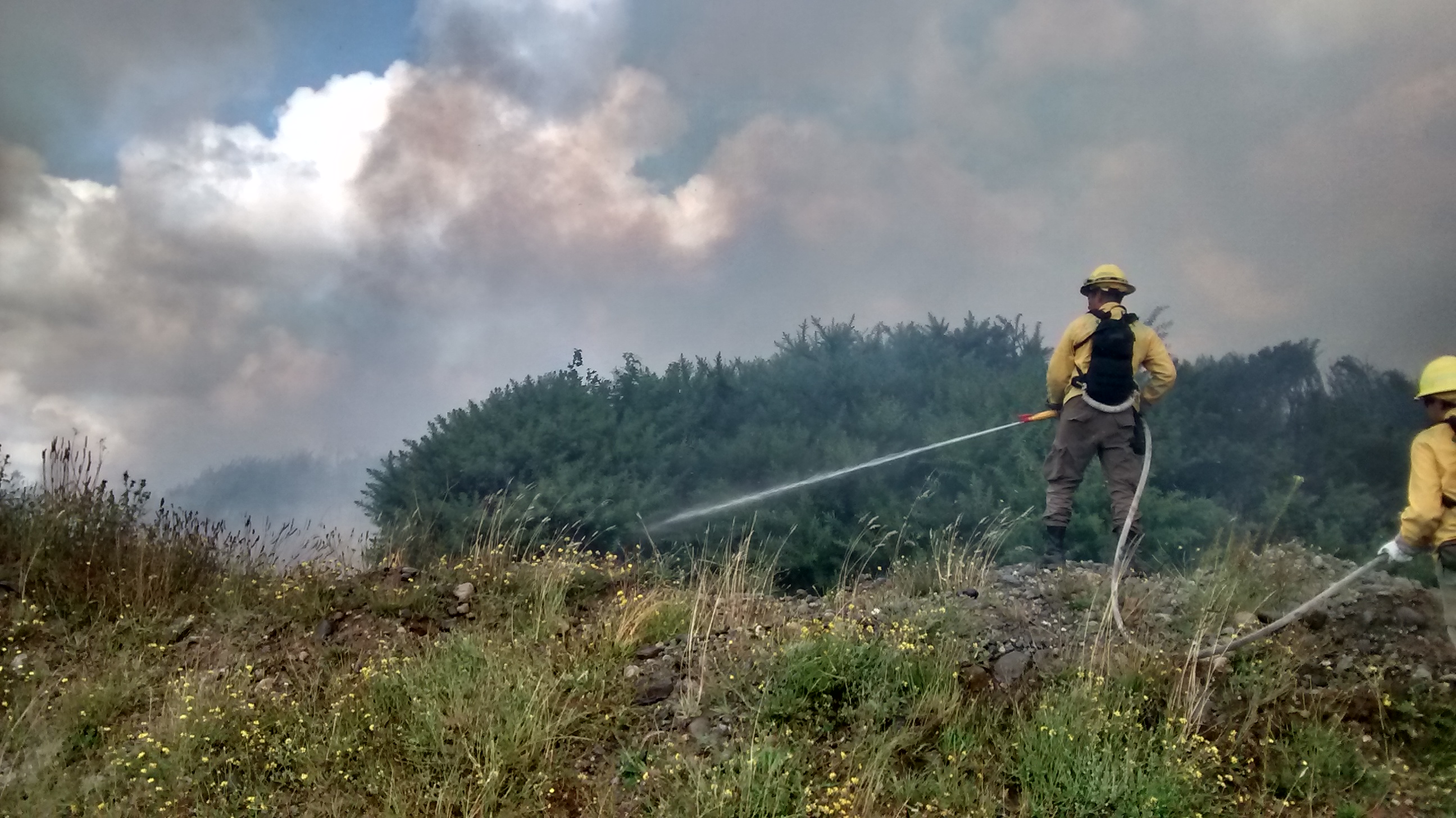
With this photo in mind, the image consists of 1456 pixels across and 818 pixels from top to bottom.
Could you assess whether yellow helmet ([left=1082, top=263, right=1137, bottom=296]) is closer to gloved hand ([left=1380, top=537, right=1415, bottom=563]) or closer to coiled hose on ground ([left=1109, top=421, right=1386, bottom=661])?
coiled hose on ground ([left=1109, top=421, right=1386, bottom=661])

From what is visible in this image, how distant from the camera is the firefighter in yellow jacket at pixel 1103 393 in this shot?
7.70m

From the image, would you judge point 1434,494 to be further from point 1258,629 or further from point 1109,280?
point 1109,280

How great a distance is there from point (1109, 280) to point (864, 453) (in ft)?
9.98

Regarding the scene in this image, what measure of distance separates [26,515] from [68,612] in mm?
1294

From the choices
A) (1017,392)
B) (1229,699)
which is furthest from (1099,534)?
(1229,699)

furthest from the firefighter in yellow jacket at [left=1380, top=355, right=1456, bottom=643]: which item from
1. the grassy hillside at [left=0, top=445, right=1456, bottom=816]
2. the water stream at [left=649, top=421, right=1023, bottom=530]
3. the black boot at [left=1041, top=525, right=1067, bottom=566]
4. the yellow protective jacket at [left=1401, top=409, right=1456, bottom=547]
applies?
the water stream at [left=649, top=421, right=1023, bottom=530]

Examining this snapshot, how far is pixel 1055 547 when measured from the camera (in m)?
7.91

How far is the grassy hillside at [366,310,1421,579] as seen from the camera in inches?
348

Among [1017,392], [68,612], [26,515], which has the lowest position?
[68,612]

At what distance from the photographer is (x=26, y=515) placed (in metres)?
7.37

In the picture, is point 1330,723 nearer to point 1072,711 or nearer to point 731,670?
point 1072,711

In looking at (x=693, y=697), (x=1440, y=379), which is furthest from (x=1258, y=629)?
(x=693, y=697)

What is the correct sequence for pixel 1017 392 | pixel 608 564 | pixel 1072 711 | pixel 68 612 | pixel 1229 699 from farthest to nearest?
pixel 1017 392
pixel 608 564
pixel 68 612
pixel 1229 699
pixel 1072 711

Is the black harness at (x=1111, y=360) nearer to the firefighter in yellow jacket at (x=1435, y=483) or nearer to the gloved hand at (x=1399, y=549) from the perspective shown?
the firefighter in yellow jacket at (x=1435, y=483)
